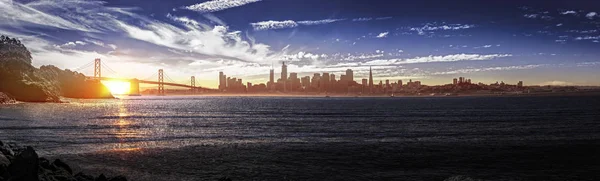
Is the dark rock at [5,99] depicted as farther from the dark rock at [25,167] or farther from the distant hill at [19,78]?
the dark rock at [25,167]

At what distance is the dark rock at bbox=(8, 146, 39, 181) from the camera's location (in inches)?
665

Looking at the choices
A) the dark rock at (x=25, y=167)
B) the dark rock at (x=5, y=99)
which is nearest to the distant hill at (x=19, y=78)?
the dark rock at (x=5, y=99)

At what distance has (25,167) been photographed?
17.1 metres

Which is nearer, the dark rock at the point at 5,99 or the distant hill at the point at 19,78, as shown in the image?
the dark rock at the point at 5,99

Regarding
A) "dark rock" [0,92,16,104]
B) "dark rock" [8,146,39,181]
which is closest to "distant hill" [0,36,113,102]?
"dark rock" [0,92,16,104]

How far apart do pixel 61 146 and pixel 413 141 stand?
105 ft

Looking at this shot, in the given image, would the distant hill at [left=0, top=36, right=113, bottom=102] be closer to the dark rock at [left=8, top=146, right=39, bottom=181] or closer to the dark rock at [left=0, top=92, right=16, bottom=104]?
the dark rock at [left=0, top=92, right=16, bottom=104]

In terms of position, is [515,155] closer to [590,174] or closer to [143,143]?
[590,174]

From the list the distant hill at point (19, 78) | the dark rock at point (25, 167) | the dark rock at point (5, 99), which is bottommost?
the dark rock at point (25, 167)

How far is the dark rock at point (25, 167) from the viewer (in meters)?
16.9

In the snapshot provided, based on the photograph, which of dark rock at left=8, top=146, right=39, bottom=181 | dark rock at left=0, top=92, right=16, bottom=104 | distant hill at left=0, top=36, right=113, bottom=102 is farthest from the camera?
distant hill at left=0, top=36, right=113, bottom=102

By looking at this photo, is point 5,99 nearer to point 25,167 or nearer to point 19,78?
point 19,78

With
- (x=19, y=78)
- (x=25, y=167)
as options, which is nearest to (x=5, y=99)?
(x=19, y=78)

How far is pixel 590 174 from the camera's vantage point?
2634 cm
